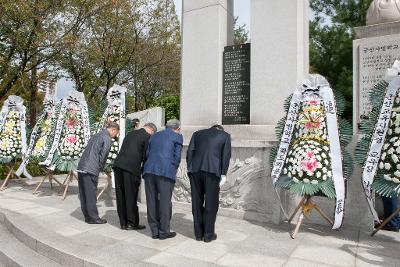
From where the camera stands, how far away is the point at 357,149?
16.8 feet

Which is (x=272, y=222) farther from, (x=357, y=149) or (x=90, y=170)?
(x=90, y=170)

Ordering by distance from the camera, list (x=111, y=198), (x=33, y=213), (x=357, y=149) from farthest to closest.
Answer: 1. (x=111, y=198)
2. (x=33, y=213)
3. (x=357, y=149)

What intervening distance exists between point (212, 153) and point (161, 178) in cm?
81

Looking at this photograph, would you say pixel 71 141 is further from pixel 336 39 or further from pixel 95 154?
pixel 336 39

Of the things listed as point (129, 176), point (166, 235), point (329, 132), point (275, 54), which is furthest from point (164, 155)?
point (275, 54)

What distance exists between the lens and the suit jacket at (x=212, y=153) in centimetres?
490

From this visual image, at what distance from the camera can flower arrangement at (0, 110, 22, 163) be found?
9.79m

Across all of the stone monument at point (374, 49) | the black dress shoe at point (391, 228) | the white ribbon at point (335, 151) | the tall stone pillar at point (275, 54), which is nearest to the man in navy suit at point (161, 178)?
the white ribbon at point (335, 151)

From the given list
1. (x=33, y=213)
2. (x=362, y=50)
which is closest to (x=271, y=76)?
(x=362, y=50)

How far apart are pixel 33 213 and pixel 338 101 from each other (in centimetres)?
565

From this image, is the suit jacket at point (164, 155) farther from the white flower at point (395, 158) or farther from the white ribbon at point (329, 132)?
the white flower at point (395, 158)

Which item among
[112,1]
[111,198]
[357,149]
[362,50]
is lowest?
[111,198]

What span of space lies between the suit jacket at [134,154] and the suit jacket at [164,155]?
423 mm

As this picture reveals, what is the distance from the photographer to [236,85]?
24.9 feet
